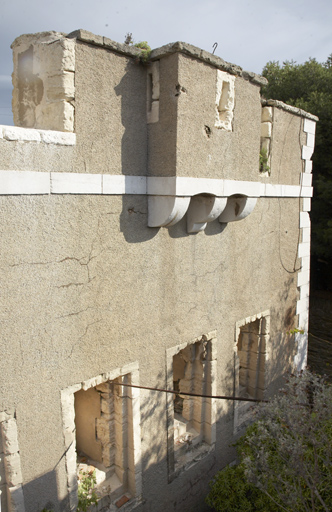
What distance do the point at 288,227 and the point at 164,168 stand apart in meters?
3.66

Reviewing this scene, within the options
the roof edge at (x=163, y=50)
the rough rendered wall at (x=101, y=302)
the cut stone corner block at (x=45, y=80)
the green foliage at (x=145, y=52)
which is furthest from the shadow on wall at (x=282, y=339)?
the cut stone corner block at (x=45, y=80)

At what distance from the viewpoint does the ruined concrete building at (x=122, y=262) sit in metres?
3.78

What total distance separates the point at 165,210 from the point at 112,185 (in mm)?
668

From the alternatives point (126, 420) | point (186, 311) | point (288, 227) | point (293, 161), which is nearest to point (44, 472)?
point (126, 420)

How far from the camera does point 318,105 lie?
48.0 ft

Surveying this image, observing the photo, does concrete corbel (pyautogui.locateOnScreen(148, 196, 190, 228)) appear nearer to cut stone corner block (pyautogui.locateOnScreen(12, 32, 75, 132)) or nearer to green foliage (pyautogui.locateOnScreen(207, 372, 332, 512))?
cut stone corner block (pyautogui.locateOnScreen(12, 32, 75, 132))

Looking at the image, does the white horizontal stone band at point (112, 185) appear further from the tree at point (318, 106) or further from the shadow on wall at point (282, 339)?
the tree at point (318, 106)

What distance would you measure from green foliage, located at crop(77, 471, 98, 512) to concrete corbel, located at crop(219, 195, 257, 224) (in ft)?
11.9

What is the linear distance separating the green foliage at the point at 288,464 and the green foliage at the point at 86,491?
1774 millimetres

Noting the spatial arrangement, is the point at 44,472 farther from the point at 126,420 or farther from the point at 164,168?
the point at 164,168

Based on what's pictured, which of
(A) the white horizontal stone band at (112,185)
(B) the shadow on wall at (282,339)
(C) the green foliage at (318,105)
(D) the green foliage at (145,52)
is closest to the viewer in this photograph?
(A) the white horizontal stone band at (112,185)

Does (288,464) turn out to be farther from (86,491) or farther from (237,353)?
(86,491)

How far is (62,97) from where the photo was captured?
12.8 feet

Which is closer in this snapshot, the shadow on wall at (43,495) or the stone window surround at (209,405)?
the shadow on wall at (43,495)
